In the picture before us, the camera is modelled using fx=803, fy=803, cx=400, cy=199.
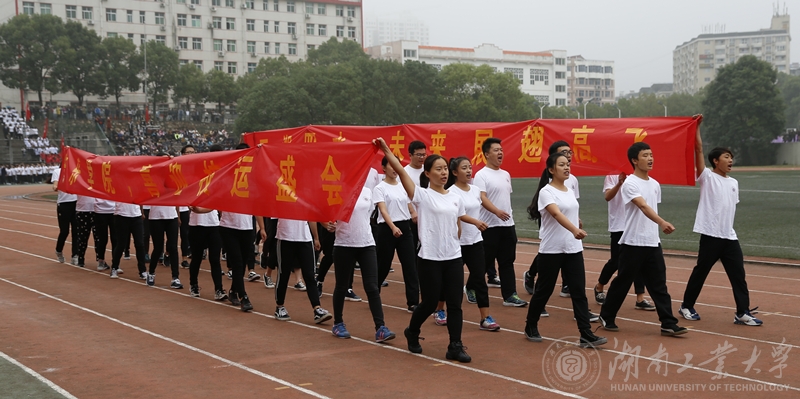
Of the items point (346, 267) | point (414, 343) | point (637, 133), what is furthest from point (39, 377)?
point (637, 133)

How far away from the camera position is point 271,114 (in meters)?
50.2

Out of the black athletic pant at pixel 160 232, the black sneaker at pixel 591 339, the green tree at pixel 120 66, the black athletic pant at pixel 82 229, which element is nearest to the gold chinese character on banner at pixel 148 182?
the black athletic pant at pixel 160 232

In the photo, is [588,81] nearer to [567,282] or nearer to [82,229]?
[82,229]

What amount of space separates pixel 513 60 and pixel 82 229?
100185mm

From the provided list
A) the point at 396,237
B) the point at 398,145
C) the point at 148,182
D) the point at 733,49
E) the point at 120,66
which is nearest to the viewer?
the point at 396,237

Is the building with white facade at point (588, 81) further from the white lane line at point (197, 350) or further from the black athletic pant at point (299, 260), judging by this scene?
the black athletic pant at point (299, 260)

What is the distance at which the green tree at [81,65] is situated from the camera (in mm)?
59562

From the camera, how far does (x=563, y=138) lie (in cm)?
943

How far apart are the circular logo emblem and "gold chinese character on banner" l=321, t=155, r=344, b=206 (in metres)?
2.36

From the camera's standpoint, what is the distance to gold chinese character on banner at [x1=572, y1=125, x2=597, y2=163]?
29.4ft

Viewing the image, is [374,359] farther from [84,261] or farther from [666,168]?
[84,261]

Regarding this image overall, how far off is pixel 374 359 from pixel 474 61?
331 ft

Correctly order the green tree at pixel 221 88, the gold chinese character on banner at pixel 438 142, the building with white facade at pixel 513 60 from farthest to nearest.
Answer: the building with white facade at pixel 513 60 → the green tree at pixel 221 88 → the gold chinese character on banner at pixel 438 142

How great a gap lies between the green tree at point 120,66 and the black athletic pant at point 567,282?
5968 centimetres
